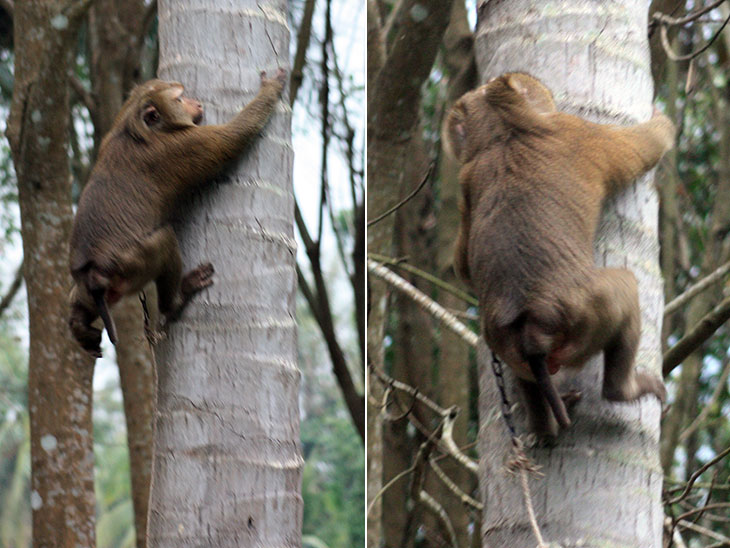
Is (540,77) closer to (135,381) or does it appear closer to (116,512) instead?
(135,381)

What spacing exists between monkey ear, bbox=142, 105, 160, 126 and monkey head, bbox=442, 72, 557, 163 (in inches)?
31.5

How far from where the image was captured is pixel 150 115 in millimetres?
2738

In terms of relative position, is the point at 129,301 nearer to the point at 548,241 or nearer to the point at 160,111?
the point at 160,111

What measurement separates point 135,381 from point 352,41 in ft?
10.4

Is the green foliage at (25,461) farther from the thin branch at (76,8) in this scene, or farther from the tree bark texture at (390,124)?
the tree bark texture at (390,124)

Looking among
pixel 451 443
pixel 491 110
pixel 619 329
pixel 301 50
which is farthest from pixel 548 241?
pixel 301 50

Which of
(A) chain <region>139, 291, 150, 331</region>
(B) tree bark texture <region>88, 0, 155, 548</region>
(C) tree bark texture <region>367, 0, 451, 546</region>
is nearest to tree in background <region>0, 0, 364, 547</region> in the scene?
(B) tree bark texture <region>88, 0, 155, 548</region>

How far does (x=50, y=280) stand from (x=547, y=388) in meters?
3.36

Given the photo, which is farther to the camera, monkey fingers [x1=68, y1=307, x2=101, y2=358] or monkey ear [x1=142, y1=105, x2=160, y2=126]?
monkey fingers [x1=68, y1=307, x2=101, y2=358]

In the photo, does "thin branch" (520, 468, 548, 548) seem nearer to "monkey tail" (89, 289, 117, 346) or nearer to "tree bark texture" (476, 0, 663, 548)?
"tree bark texture" (476, 0, 663, 548)

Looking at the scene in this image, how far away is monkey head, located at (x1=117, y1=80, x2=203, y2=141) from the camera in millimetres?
2619

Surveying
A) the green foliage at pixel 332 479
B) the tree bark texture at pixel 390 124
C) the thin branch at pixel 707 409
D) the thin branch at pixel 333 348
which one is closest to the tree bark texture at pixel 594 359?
the tree bark texture at pixel 390 124

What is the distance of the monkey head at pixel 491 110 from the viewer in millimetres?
2395

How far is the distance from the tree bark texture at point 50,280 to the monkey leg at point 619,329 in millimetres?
3170
